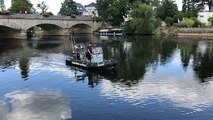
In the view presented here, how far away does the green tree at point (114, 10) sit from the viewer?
5290 inches

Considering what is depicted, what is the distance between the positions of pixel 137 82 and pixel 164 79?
354 centimetres

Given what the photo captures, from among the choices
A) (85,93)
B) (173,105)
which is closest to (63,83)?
(85,93)

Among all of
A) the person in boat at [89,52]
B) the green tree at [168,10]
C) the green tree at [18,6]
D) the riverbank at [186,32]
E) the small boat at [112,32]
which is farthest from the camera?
the green tree at [18,6]

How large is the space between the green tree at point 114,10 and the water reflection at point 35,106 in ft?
339

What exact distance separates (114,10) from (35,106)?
10814cm

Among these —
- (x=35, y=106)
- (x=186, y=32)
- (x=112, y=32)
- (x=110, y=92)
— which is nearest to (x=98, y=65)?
(x=110, y=92)

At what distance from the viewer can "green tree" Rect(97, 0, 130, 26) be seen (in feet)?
441

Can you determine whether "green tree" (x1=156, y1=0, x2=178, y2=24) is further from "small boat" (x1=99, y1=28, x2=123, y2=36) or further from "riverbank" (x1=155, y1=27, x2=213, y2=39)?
"small boat" (x1=99, y1=28, x2=123, y2=36)

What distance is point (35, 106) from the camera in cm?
2906

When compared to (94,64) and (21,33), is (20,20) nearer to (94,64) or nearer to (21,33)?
(21,33)

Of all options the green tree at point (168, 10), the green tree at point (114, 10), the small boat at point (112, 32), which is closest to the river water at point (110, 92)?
the small boat at point (112, 32)

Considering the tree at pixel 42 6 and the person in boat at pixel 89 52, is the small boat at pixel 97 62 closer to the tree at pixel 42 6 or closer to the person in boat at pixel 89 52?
the person in boat at pixel 89 52

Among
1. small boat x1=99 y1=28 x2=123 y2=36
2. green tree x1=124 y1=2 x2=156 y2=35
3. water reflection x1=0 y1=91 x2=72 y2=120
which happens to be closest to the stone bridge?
small boat x1=99 y1=28 x2=123 y2=36

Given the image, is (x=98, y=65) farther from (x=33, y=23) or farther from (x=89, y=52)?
(x=33, y=23)
